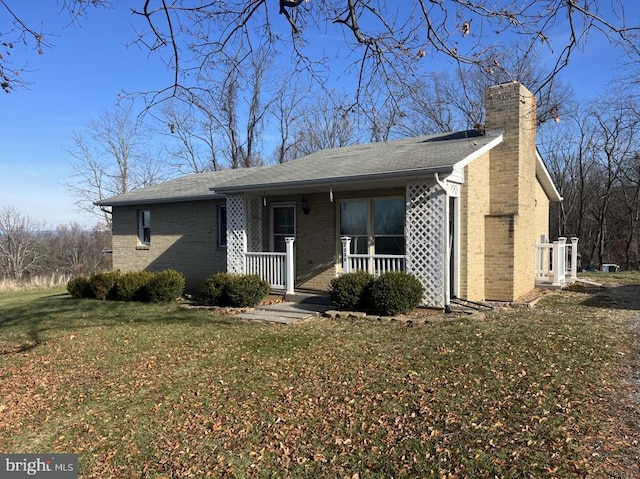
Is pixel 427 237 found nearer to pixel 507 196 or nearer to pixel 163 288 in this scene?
pixel 507 196

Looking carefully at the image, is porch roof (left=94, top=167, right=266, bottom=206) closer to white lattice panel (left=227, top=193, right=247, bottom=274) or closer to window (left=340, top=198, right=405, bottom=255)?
white lattice panel (left=227, top=193, right=247, bottom=274)

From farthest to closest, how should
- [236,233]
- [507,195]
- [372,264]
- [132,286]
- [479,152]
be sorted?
[132,286], [236,233], [507,195], [372,264], [479,152]

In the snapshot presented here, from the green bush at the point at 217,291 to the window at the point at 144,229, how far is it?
663cm

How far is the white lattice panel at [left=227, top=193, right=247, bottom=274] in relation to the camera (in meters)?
12.7

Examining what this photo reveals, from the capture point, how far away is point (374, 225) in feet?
38.3

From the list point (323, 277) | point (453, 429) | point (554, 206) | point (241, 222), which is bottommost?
point (453, 429)

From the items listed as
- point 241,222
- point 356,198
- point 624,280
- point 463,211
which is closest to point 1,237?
point 241,222

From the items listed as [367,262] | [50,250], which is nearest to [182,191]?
[367,262]

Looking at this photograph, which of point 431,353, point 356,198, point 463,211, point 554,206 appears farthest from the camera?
point 554,206

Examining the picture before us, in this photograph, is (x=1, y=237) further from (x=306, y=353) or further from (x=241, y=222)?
(x=306, y=353)

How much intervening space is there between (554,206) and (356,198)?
29.1m

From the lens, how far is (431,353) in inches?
261

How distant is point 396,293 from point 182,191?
395 inches

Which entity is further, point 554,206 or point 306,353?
point 554,206
